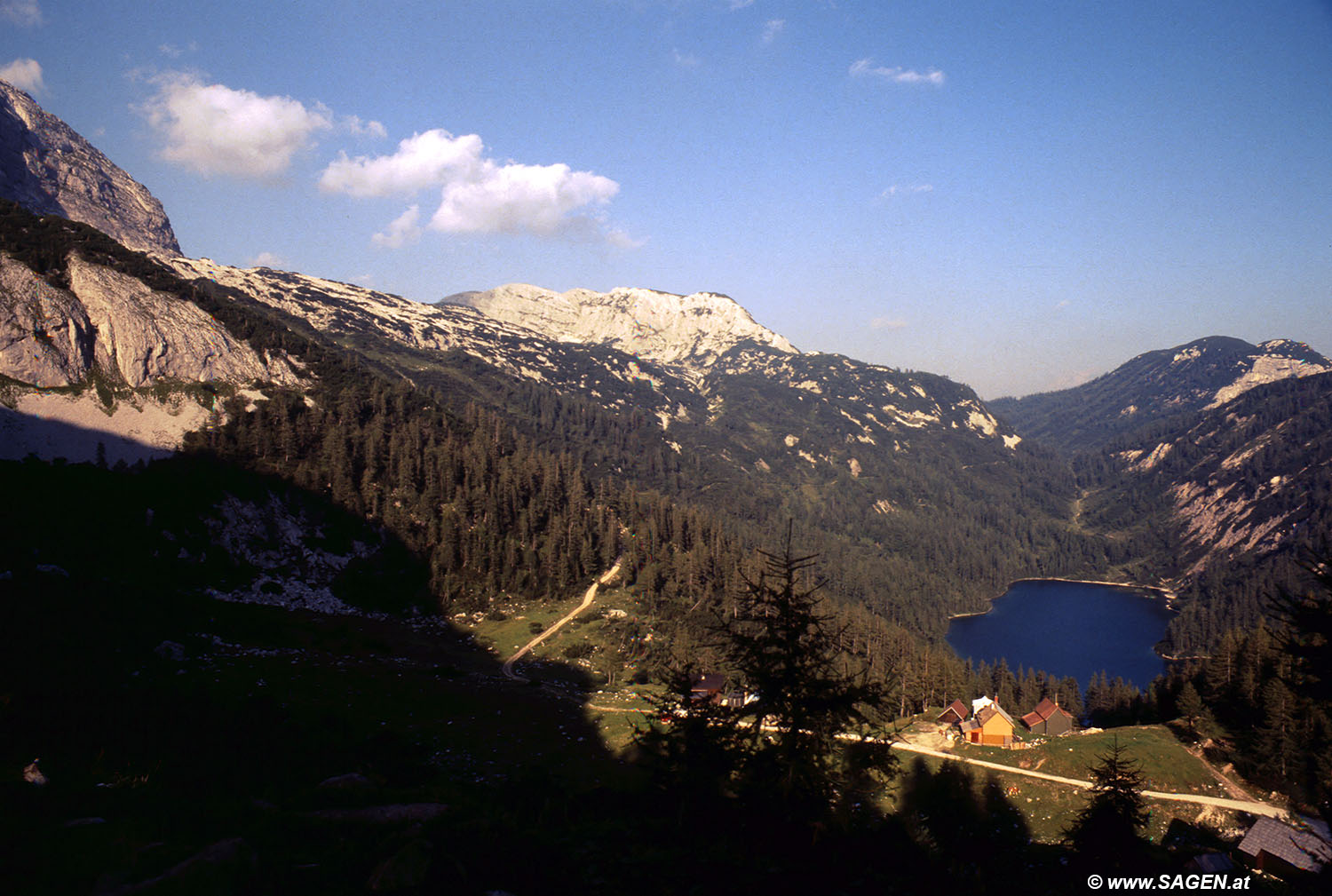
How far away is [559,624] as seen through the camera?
9569cm

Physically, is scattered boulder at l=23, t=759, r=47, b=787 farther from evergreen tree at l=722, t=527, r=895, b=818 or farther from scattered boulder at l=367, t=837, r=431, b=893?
evergreen tree at l=722, t=527, r=895, b=818

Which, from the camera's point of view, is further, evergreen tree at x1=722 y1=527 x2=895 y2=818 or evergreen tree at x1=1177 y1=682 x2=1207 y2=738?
evergreen tree at x1=1177 y1=682 x2=1207 y2=738

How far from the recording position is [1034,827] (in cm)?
4709

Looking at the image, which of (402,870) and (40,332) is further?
(40,332)

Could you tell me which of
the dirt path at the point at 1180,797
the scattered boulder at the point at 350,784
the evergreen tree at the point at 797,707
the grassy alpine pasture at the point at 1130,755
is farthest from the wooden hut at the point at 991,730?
the scattered boulder at the point at 350,784

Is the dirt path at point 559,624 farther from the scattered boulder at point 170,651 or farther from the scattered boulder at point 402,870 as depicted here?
the scattered boulder at point 402,870

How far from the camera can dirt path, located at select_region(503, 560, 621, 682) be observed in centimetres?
7569

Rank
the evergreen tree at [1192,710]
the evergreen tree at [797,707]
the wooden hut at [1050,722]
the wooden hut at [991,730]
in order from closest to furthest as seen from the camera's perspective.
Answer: the evergreen tree at [797,707] → the evergreen tree at [1192,710] → the wooden hut at [991,730] → the wooden hut at [1050,722]

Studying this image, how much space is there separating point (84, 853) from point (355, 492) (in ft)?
345

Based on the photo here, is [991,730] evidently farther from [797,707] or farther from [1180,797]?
[797,707]

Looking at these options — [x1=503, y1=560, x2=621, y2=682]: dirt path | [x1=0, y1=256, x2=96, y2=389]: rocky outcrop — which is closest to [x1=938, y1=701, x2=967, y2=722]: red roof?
[x1=503, y1=560, x2=621, y2=682]: dirt path

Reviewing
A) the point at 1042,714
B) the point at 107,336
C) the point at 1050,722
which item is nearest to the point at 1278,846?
the point at 1050,722

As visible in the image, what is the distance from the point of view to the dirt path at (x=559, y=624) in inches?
2980

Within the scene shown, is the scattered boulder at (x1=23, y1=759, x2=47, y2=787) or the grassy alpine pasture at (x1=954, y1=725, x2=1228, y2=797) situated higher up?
the scattered boulder at (x1=23, y1=759, x2=47, y2=787)
